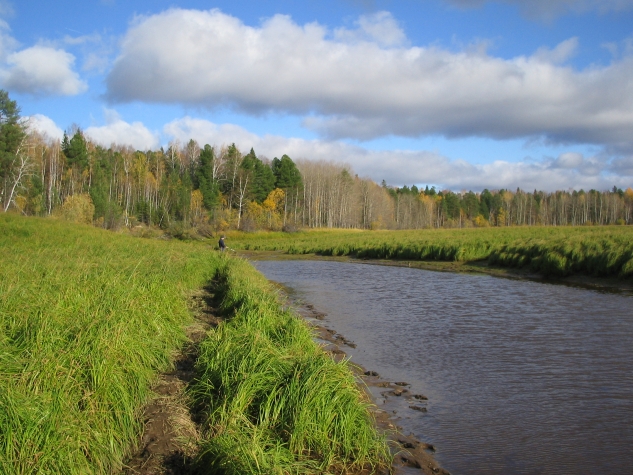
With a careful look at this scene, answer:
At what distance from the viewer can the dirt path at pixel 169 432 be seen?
208 inches

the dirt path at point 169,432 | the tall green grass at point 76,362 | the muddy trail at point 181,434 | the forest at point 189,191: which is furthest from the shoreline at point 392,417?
the forest at point 189,191

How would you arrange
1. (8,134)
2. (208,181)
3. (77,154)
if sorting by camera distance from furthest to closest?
(208,181) < (77,154) < (8,134)

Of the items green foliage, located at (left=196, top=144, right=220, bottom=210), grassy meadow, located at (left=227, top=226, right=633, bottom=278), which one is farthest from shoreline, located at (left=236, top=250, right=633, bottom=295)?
green foliage, located at (left=196, top=144, right=220, bottom=210)

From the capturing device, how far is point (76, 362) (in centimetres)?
609

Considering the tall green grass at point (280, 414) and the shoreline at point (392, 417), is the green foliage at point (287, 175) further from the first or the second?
the tall green grass at point (280, 414)

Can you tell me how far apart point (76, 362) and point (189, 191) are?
74.2 meters

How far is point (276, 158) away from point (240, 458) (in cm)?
9485

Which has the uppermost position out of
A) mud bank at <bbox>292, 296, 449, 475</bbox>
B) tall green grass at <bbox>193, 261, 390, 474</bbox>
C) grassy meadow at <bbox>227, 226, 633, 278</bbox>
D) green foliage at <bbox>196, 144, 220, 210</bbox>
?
green foliage at <bbox>196, 144, 220, 210</bbox>

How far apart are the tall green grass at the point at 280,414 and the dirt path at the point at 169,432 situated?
0.79 ft

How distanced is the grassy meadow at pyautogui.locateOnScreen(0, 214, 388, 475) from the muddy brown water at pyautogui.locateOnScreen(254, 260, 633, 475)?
1524 millimetres

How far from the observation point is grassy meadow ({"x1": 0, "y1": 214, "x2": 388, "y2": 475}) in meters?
4.80

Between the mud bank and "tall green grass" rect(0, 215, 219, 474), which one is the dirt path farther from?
the mud bank

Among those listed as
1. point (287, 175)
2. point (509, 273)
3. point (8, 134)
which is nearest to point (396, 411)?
point (509, 273)

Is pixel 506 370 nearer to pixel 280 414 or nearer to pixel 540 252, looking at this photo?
pixel 280 414
